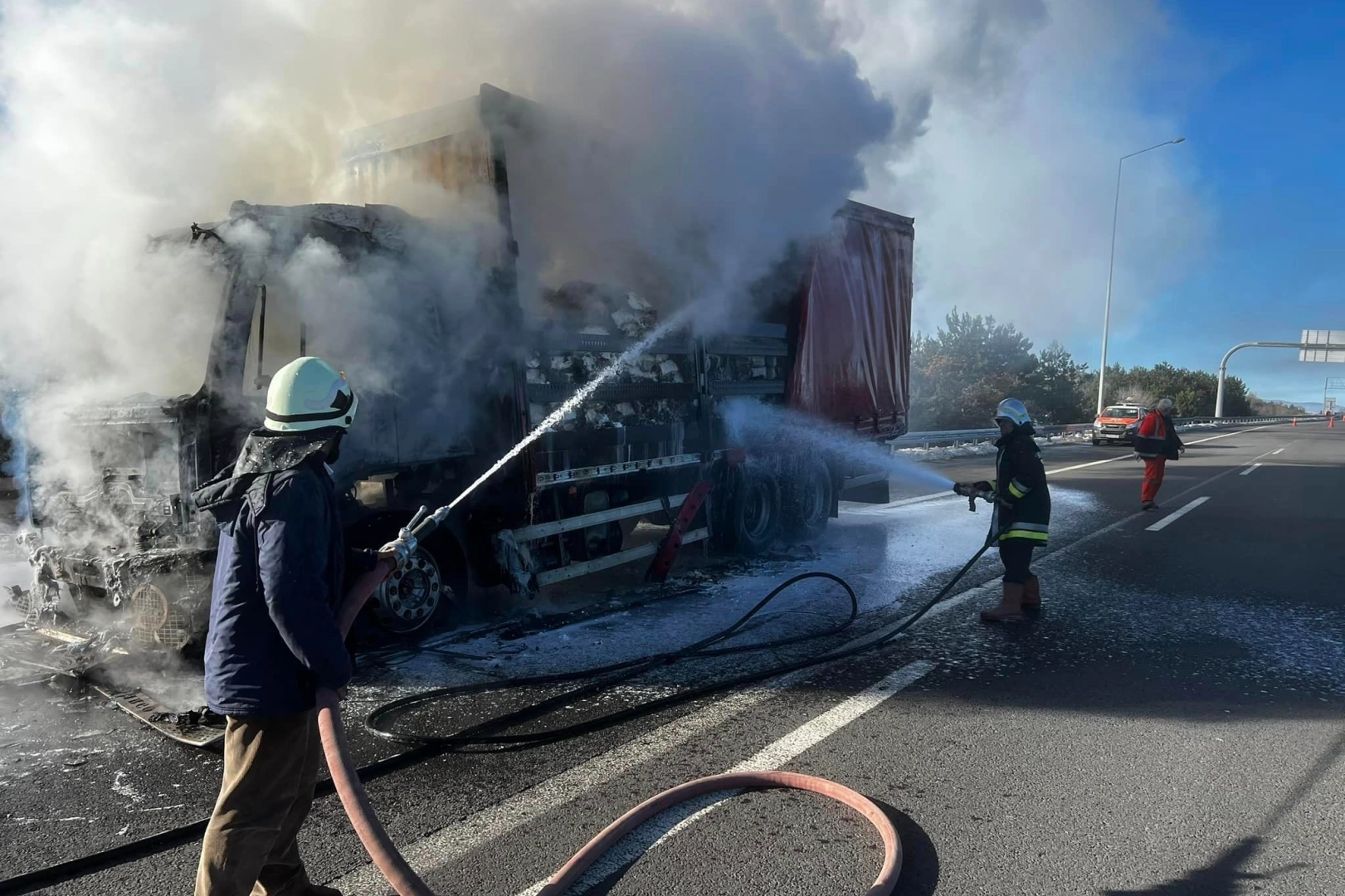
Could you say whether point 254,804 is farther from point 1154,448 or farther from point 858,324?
point 1154,448

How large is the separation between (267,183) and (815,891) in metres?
6.06

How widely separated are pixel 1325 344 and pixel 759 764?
58.5m

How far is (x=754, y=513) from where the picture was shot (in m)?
8.29

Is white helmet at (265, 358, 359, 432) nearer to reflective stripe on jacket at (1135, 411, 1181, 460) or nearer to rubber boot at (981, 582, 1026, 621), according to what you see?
rubber boot at (981, 582, 1026, 621)

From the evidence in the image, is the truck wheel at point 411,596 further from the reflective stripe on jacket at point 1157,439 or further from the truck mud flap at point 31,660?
the reflective stripe on jacket at point 1157,439

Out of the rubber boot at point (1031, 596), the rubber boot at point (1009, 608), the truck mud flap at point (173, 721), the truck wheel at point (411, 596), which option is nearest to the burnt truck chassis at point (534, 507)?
the truck wheel at point (411, 596)

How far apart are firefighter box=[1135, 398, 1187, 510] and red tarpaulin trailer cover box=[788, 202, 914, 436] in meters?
3.92

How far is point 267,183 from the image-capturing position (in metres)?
6.41

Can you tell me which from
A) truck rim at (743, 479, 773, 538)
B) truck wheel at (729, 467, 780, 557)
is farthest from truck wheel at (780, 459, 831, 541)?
truck rim at (743, 479, 773, 538)

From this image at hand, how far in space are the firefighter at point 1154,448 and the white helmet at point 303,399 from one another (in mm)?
12119

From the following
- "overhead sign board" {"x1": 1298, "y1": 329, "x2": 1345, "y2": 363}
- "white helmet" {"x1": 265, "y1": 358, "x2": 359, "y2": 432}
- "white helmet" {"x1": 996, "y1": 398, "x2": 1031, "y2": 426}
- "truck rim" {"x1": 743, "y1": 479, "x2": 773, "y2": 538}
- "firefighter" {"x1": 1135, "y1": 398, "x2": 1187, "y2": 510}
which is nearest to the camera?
"white helmet" {"x1": 265, "y1": 358, "x2": 359, "y2": 432}

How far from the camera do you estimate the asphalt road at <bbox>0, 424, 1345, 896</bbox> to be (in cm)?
282

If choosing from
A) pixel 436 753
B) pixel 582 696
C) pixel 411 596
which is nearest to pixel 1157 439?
pixel 582 696

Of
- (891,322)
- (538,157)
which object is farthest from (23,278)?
(891,322)
